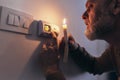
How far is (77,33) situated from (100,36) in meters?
0.13

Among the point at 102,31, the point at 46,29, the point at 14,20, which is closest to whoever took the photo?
the point at 14,20

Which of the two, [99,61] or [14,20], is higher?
[14,20]

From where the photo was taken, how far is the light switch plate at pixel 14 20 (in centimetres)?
72

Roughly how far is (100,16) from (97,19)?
22 millimetres

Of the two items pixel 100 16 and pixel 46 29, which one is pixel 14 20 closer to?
pixel 46 29

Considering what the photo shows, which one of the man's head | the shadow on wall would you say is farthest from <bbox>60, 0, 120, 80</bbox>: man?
the shadow on wall

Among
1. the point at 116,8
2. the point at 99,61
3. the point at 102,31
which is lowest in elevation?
the point at 99,61

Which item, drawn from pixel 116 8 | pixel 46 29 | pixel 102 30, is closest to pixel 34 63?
pixel 46 29

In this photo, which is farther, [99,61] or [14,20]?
[99,61]

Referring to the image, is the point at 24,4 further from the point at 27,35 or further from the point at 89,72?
the point at 89,72

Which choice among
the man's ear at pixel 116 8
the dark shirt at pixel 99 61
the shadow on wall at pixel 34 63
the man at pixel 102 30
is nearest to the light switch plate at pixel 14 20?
the shadow on wall at pixel 34 63

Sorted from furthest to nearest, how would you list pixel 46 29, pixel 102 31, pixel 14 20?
pixel 102 31, pixel 46 29, pixel 14 20

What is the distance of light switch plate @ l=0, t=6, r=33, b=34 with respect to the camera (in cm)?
72

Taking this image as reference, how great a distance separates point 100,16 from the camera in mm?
942
